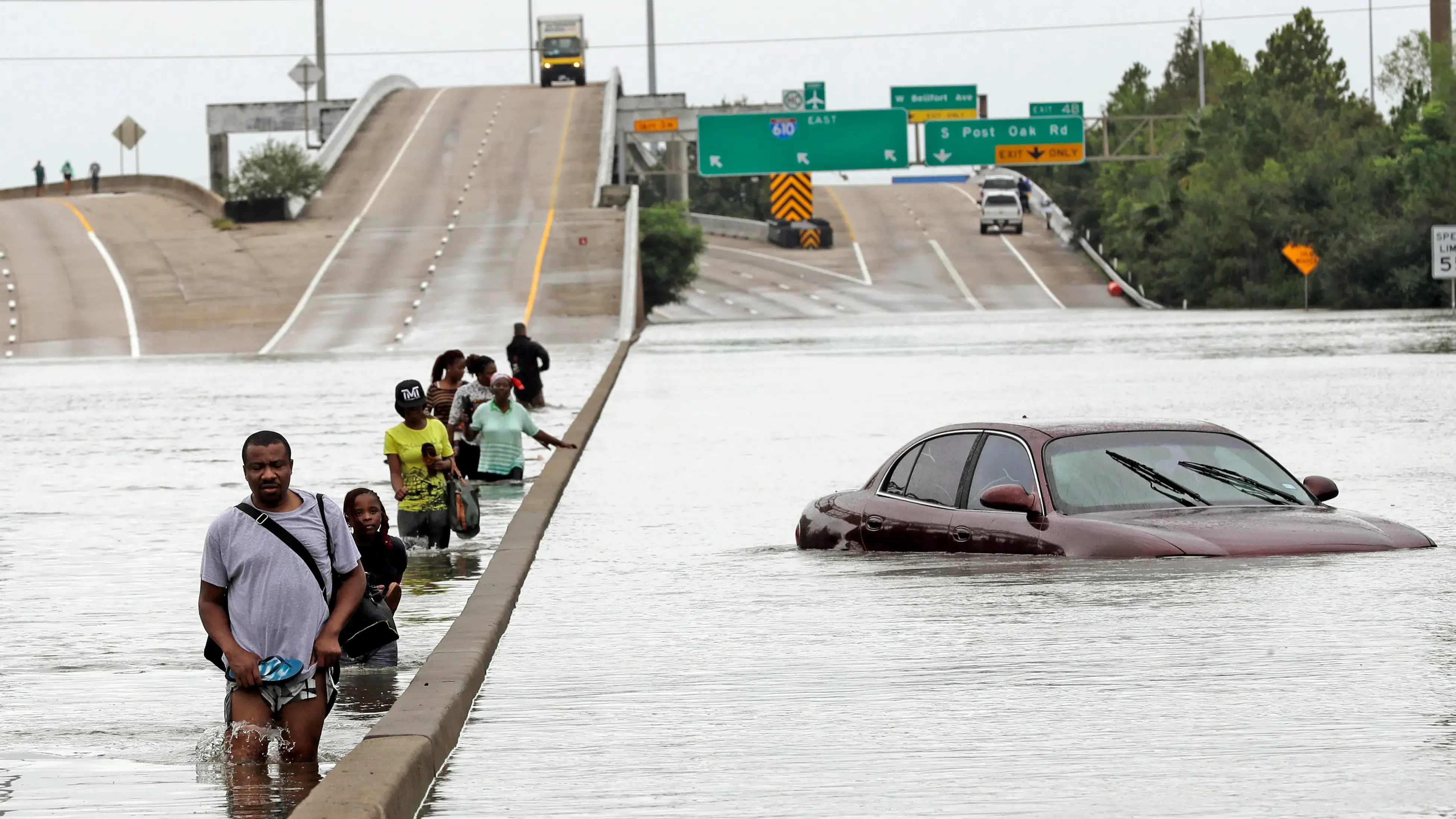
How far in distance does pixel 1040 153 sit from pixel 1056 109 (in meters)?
3.95

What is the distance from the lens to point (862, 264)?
336 feet

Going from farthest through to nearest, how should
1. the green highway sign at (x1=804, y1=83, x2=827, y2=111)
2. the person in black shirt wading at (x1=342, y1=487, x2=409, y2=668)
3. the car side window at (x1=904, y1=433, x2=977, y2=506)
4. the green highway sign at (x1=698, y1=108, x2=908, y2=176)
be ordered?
the green highway sign at (x1=804, y1=83, x2=827, y2=111)
the green highway sign at (x1=698, y1=108, x2=908, y2=176)
the car side window at (x1=904, y1=433, x2=977, y2=506)
the person in black shirt wading at (x1=342, y1=487, x2=409, y2=668)

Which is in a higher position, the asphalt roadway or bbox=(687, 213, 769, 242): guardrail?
bbox=(687, 213, 769, 242): guardrail

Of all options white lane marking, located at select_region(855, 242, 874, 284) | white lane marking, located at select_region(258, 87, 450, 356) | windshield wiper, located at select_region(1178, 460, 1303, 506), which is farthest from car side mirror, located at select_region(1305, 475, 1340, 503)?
white lane marking, located at select_region(855, 242, 874, 284)

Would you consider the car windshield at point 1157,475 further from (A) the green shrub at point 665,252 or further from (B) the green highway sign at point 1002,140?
(B) the green highway sign at point 1002,140

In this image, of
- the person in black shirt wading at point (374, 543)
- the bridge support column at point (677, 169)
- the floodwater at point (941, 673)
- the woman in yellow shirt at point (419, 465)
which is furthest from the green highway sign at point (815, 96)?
the person in black shirt wading at point (374, 543)

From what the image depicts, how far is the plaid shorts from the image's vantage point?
842 centimetres

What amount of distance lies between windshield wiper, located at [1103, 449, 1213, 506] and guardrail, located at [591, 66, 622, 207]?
68.3 metres

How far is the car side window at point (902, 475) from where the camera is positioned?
573 inches

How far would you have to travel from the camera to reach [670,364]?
145 feet

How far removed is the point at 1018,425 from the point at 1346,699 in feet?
16.1

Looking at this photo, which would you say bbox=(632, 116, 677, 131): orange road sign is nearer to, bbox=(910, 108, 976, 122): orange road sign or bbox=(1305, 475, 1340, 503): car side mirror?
bbox=(910, 108, 976, 122): orange road sign

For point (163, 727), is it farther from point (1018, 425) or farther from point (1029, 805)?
point (1018, 425)

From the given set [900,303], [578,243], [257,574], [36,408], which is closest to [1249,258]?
[900,303]
